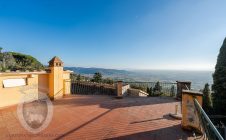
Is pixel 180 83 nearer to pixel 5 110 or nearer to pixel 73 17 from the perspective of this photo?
pixel 5 110

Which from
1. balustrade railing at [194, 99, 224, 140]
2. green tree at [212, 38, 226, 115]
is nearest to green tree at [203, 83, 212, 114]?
green tree at [212, 38, 226, 115]

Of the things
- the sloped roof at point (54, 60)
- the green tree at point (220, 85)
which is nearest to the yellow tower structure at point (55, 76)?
the sloped roof at point (54, 60)

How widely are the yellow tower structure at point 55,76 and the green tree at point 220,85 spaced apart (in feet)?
29.6

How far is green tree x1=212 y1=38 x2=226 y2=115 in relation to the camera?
27.7 feet

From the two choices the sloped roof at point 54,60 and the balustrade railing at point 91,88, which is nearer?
the sloped roof at point 54,60

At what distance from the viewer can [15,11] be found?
41.5ft

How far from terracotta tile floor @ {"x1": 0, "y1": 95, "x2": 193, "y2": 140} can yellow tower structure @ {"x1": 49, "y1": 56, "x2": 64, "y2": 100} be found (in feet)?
4.78

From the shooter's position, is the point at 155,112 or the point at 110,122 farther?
the point at 155,112

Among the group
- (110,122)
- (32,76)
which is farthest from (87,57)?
(110,122)

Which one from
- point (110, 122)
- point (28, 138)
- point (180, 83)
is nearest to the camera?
point (28, 138)

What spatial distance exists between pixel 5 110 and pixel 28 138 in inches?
97.9

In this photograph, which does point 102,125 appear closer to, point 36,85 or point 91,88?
point 36,85

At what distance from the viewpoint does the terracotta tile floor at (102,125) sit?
3.14m

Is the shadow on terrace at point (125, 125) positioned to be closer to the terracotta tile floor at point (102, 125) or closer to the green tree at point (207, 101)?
the terracotta tile floor at point (102, 125)
